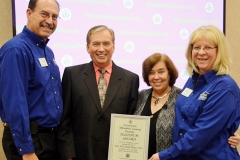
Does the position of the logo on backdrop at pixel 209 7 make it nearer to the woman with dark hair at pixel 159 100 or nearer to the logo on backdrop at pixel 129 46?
the logo on backdrop at pixel 129 46

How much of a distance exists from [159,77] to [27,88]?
42.6 inches

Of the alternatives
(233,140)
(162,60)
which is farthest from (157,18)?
(233,140)

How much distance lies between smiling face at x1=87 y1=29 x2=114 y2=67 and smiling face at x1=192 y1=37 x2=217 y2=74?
0.70 metres

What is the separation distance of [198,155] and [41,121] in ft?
3.81

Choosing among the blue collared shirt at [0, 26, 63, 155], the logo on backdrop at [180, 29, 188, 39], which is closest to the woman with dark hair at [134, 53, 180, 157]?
the blue collared shirt at [0, 26, 63, 155]

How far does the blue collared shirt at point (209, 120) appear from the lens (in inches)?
85.9

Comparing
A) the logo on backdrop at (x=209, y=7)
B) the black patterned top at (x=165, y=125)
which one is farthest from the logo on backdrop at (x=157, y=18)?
the black patterned top at (x=165, y=125)

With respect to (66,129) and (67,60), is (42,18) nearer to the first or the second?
(66,129)

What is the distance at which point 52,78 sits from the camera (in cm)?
246

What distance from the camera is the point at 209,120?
2.20m

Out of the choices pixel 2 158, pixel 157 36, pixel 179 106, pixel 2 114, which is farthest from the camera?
pixel 157 36

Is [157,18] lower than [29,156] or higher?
higher

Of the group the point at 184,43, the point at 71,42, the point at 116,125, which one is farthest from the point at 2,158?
the point at 184,43

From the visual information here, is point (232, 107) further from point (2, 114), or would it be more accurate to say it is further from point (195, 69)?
point (2, 114)
